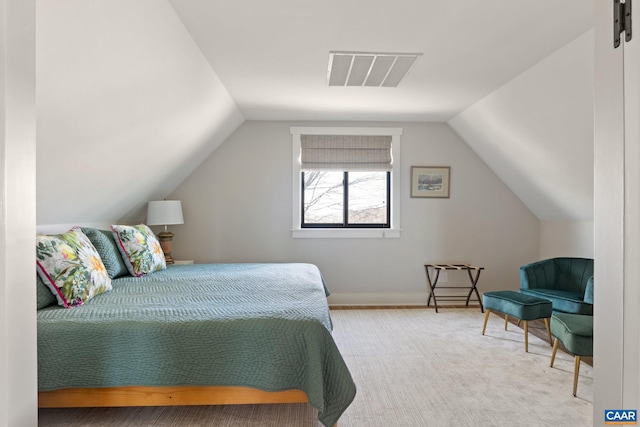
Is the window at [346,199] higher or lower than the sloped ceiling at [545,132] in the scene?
lower

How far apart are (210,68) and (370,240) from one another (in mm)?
2902

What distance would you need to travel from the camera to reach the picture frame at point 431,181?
5422 millimetres

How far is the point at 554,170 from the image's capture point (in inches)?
168

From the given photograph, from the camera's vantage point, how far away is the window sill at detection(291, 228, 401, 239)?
17.5 ft

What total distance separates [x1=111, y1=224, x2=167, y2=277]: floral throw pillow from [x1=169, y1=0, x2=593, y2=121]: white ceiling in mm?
1535

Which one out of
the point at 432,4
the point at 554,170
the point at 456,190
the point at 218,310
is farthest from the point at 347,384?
the point at 456,190

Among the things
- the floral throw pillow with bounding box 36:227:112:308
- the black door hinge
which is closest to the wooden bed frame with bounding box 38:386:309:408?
the floral throw pillow with bounding box 36:227:112:308

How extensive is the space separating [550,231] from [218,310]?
4464mm

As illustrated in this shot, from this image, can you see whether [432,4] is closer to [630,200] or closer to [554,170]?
[630,200]

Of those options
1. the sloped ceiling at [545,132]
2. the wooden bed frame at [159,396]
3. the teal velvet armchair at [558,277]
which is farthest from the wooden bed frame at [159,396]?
the teal velvet armchair at [558,277]

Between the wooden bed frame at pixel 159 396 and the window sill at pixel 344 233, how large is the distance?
3.18 meters

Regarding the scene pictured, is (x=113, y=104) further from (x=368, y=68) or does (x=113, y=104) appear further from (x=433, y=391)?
(x=433, y=391)

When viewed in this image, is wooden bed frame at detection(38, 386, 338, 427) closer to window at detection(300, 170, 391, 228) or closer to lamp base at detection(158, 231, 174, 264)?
lamp base at detection(158, 231, 174, 264)

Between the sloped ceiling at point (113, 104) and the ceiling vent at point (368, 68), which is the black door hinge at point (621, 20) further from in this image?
the ceiling vent at point (368, 68)
